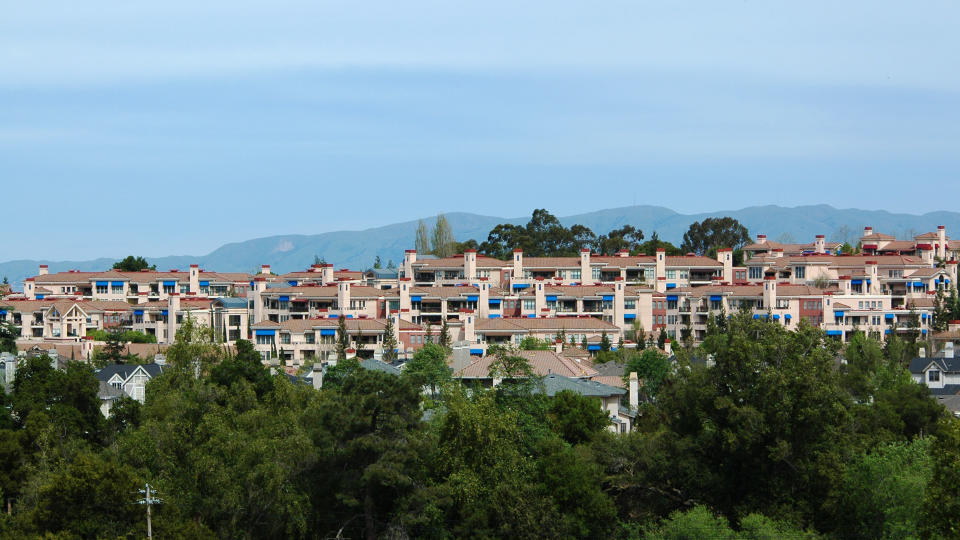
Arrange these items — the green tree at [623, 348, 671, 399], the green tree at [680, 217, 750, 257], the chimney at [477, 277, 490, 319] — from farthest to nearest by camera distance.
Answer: the green tree at [680, 217, 750, 257], the chimney at [477, 277, 490, 319], the green tree at [623, 348, 671, 399]

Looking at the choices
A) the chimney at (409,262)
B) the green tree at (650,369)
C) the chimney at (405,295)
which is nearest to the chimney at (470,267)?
the chimney at (409,262)

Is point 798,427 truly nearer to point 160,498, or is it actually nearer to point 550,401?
point 550,401

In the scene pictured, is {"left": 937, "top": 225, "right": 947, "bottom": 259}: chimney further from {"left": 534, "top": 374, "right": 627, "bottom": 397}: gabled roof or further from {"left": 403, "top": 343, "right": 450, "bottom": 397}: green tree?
{"left": 534, "top": 374, "right": 627, "bottom": 397}: gabled roof

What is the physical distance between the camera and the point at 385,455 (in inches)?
1575

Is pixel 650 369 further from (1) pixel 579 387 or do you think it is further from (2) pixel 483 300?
(2) pixel 483 300

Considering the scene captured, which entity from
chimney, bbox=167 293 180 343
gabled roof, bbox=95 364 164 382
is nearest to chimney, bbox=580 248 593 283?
chimney, bbox=167 293 180 343

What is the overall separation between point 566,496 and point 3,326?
6074cm

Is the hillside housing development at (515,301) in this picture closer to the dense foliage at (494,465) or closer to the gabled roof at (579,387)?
the gabled roof at (579,387)

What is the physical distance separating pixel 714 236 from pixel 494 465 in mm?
112205

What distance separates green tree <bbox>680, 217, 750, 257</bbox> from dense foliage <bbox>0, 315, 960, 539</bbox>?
337ft

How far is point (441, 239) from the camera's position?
476 ft

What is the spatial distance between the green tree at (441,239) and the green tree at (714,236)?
25.4 m

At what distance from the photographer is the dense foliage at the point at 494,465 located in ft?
127

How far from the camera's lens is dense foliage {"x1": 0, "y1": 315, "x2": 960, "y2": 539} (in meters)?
38.6
